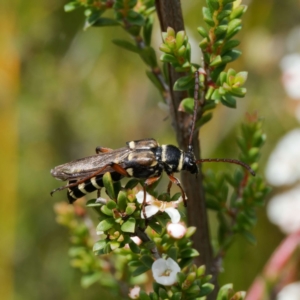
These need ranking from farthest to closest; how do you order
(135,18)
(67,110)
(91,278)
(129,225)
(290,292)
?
(67,110) → (290,292) → (91,278) → (135,18) → (129,225)

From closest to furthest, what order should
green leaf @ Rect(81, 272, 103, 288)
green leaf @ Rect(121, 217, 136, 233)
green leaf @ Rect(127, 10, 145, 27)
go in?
green leaf @ Rect(121, 217, 136, 233)
green leaf @ Rect(127, 10, 145, 27)
green leaf @ Rect(81, 272, 103, 288)

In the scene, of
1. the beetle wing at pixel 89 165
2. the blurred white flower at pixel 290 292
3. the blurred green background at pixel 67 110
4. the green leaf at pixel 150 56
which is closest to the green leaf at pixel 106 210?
the beetle wing at pixel 89 165

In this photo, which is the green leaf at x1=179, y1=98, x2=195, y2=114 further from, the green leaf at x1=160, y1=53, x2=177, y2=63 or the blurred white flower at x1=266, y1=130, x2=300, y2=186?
the blurred white flower at x1=266, y1=130, x2=300, y2=186

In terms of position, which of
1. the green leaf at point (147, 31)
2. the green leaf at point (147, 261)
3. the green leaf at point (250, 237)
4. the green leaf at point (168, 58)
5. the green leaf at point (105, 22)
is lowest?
the green leaf at point (250, 237)

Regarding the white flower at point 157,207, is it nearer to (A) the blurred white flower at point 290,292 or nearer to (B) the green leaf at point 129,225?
(B) the green leaf at point 129,225

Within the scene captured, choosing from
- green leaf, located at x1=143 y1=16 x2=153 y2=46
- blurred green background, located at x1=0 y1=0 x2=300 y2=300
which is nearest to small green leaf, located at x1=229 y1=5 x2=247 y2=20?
green leaf, located at x1=143 y1=16 x2=153 y2=46

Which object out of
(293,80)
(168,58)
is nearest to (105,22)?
(168,58)

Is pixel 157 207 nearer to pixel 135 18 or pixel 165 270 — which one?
pixel 165 270
